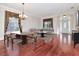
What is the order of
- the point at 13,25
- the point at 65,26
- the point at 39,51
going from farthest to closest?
the point at 65,26 → the point at 13,25 → the point at 39,51

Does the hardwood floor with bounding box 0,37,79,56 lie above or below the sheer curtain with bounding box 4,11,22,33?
below

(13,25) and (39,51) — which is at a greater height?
(13,25)

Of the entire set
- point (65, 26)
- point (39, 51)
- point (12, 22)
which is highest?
point (12, 22)

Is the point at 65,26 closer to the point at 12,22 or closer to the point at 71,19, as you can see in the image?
the point at 71,19

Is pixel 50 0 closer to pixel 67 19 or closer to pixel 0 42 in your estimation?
pixel 67 19

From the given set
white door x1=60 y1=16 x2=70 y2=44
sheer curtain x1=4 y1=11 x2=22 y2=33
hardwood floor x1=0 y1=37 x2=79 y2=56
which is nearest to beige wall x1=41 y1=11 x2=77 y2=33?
white door x1=60 y1=16 x2=70 y2=44

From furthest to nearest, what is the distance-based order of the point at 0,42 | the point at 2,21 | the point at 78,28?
the point at 2,21 → the point at 0,42 → the point at 78,28

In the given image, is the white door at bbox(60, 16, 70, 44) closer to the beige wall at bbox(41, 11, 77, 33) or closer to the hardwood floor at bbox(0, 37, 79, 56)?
the beige wall at bbox(41, 11, 77, 33)

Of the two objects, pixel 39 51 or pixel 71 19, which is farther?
Result: pixel 71 19

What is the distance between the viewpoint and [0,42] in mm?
4820

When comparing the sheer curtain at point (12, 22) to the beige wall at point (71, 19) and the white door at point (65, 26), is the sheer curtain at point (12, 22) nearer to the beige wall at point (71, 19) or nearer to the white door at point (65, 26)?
the beige wall at point (71, 19)

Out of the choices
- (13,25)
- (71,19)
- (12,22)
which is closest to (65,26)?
(71,19)

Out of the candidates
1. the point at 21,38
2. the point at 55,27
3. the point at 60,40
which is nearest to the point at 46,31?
the point at 55,27

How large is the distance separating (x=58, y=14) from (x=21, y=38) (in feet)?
7.02
